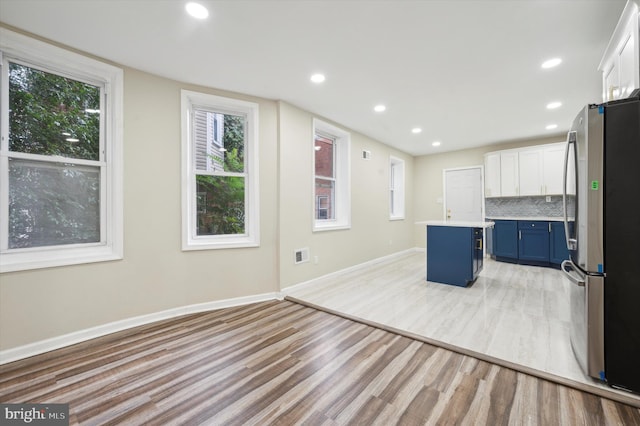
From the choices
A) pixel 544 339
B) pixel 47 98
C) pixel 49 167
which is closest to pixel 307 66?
pixel 47 98

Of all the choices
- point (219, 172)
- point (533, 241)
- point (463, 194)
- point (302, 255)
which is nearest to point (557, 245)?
point (533, 241)

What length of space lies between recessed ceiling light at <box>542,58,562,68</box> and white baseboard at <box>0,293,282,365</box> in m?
3.90

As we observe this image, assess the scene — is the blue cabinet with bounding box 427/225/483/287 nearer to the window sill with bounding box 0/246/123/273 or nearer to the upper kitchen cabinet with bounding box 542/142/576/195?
the upper kitchen cabinet with bounding box 542/142/576/195

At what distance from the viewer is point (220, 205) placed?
10.9 feet

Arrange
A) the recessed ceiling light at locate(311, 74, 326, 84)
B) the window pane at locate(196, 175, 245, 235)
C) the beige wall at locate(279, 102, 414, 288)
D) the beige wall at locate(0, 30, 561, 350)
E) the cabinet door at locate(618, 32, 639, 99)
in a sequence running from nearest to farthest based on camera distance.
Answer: the cabinet door at locate(618, 32, 639, 99)
the beige wall at locate(0, 30, 561, 350)
the recessed ceiling light at locate(311, 74, 326, 84)
the window pane at locate(196, 175, 245, 235)
the beige wall at locate(279, 102, 414, 288)

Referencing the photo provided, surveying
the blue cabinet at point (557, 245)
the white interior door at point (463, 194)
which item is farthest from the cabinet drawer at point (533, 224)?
the white interior door at point (463, 194)

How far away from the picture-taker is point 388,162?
6039 millimetres

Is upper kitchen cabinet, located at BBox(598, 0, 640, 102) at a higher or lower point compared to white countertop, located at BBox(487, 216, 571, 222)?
higher

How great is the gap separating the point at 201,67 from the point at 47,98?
1.32 m

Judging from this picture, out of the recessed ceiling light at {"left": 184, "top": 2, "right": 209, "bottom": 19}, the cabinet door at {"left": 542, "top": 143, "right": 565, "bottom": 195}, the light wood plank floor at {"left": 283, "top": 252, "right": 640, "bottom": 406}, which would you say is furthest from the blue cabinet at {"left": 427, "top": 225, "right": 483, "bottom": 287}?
the recessed ceiling light at {"left": 184, "top": 2, "right": 209, "bottom": 19}

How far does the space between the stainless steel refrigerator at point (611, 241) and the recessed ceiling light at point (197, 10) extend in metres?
2.71

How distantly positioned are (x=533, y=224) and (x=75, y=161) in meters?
6.92

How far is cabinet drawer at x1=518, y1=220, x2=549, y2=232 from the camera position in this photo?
4973mm

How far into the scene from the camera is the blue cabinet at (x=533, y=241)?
16.3 ft
